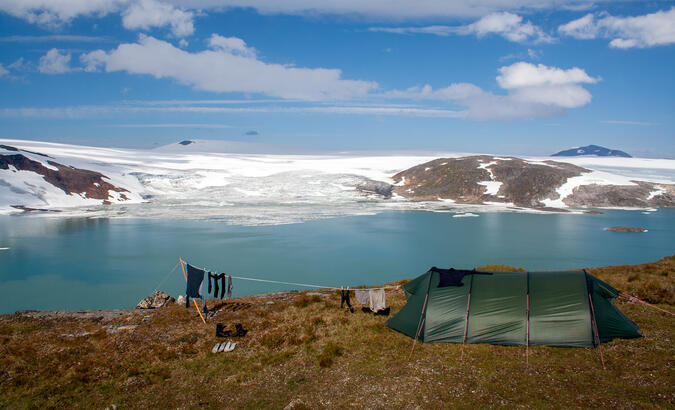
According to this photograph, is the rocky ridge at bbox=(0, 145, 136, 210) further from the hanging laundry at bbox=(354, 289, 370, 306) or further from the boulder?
the hanging laundry at bbox=(354, 289, 370, 306)

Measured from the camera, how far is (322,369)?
939 centimetres

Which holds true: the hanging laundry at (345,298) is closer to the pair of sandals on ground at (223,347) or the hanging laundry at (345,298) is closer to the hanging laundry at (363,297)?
the hanging laundry at (363,297)

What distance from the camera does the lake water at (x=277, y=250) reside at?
2480 centimetres

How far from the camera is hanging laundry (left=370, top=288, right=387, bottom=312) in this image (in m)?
13.0

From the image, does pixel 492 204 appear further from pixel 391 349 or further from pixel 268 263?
pixel 391 349

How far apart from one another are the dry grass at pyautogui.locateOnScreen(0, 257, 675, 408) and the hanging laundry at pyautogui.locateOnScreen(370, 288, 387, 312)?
44 cm

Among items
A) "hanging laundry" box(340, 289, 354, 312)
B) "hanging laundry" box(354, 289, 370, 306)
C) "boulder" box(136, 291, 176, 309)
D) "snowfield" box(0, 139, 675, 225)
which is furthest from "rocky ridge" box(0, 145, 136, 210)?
"hanging laundry" box(354, 289, 370, 306)

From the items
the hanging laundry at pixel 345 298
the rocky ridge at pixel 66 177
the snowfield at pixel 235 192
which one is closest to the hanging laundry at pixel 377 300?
the hanging laundry at pixel 345 298

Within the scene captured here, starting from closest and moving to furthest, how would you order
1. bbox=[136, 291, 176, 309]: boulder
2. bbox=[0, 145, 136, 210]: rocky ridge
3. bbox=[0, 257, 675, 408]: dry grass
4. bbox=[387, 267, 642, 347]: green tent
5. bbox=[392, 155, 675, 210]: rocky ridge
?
bbox=[0, 257, 675, 408]: dry grass, bbox=[387, 267, 642, 347]: green tent, bbox=[136, 291, 176, 309]: boulder, bbox=[0, 145, 136, 210]: rocky ridge, bbox=[392, 155, 675, 210]: rocky ridge

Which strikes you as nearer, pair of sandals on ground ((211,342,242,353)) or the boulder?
pair of sandals on ground ((211,342,242,353))

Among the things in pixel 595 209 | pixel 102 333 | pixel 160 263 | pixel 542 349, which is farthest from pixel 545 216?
pixel 102 333

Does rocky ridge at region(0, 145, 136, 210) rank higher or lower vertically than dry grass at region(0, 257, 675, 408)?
higher

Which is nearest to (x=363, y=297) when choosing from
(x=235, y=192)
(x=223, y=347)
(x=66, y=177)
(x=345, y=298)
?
(x=345, y=298)

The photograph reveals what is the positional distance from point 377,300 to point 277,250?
22.2 m
